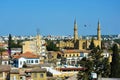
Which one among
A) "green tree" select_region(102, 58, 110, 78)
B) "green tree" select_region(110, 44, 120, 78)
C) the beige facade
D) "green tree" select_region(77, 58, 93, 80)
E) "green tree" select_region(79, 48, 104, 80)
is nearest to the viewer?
"green tree" select_region(77, 58, 93, 80)

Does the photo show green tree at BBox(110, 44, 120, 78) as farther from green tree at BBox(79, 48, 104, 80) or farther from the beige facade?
the beige facade

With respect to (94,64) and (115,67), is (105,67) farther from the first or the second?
(115,67)

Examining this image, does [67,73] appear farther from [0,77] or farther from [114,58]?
[0,77]

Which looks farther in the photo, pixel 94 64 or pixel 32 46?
pixel 32 46

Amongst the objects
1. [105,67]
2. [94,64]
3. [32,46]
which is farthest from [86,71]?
[32,46]

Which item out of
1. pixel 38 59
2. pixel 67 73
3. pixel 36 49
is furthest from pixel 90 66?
pixel 36 49

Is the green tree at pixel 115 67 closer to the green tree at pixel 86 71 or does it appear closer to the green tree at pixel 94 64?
the green tree at pixel 94 64

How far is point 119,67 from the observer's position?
32.1 meters

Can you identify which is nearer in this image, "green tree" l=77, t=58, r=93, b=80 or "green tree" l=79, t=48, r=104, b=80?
"green tree" l=77, t=58, r=93, b=80

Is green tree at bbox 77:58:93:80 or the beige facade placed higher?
the beige facade

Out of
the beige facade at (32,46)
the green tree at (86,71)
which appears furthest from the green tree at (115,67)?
the beige facade at (32,46)

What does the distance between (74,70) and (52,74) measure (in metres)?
6.99

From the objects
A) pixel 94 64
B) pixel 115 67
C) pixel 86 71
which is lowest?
pixel 115 67

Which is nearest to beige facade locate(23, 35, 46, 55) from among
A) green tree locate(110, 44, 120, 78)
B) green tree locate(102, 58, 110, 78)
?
green tree locate(110, 44, 120, 78)
